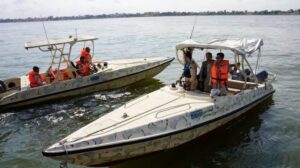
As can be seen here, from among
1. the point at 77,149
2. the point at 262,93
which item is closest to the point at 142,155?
the point at 77,149

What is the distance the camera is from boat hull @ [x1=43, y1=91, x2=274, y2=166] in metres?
6.90

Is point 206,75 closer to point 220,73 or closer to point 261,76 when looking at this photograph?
point 220,73

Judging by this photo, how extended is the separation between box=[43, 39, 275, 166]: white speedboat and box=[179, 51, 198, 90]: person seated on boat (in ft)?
0.78

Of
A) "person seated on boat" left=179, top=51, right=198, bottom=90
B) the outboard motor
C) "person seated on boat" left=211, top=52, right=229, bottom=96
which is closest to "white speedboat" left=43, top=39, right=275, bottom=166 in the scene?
"person seated on boat" left=179, top=51, right=198, bottom=90

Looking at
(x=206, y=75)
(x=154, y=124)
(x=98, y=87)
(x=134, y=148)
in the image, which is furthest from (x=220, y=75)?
(x=98, y=87)

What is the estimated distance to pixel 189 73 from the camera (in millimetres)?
9914

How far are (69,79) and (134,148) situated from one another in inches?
293

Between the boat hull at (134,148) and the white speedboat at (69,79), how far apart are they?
6.94 m

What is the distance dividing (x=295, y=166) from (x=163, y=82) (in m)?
9.72

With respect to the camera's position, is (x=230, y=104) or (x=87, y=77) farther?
(x=87, y=77)

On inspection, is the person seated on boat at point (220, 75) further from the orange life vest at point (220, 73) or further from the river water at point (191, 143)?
A: the river water at point (191, 143)

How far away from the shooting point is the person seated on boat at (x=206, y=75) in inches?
385

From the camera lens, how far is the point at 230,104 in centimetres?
930

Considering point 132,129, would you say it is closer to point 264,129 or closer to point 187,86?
point 187,86
